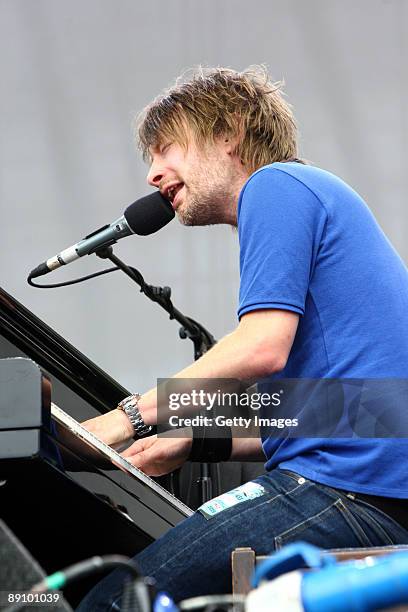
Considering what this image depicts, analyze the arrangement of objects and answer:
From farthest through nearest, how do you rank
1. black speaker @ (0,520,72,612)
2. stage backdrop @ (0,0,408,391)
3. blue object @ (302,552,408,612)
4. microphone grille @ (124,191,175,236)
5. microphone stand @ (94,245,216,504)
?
stage backdrop @ (0,0,408,391) → microphone stand @ (94,245,216,504) → microphone grille @ (124,191,175,236) → black speaker @ (0,520,72,612) → blue object @ (302,552,408,612)

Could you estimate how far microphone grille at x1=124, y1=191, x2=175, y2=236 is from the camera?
204 centimetres

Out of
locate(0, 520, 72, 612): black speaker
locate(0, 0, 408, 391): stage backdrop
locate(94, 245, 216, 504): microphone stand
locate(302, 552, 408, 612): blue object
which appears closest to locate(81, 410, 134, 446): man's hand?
locate(94, 245, 216, 504): microphone stand

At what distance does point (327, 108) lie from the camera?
10.6ft

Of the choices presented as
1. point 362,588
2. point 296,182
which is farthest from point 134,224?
point 362,588

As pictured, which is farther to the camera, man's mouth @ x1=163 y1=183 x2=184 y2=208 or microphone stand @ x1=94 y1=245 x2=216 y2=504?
microphone stand @ x1=94 y1=245 x2=216 y2=504

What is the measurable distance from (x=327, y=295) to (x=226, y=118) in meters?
0.58

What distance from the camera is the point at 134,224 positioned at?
209 centimetres

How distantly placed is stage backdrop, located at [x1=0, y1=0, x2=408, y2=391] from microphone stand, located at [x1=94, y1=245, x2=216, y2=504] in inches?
25.5

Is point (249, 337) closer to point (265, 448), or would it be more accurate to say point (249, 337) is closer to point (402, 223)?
point (265, 448)

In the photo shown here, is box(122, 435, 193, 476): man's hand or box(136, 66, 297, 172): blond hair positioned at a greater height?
box(136, 66, 297, 172): blond hair

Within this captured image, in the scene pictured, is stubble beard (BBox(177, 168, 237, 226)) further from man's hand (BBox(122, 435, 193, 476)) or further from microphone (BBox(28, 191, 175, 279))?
man's hand (BBox(122, 435, 193, 476))

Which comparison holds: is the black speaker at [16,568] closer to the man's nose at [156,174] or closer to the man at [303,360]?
the man at [303,360]

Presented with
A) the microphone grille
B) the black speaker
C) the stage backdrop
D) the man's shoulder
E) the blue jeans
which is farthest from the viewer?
the stage backdrop

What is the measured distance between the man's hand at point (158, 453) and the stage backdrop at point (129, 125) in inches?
45.1
